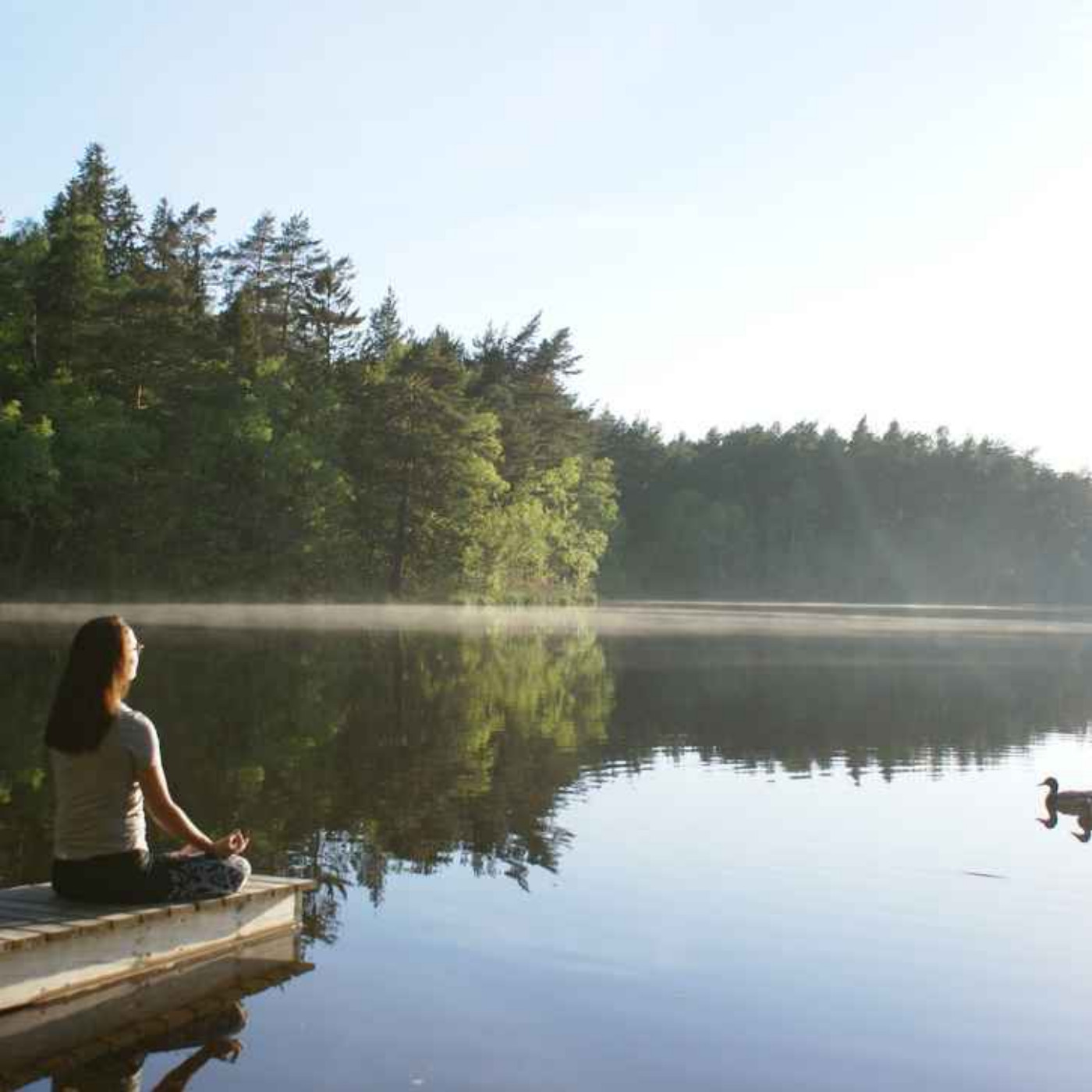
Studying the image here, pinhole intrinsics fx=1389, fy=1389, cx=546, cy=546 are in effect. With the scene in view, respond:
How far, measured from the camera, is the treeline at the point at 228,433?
5434cm

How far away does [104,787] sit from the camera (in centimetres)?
722

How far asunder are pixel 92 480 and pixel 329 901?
48329 mm

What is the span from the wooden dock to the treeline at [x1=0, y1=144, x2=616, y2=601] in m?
45.6

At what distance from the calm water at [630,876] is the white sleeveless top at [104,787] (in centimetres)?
120

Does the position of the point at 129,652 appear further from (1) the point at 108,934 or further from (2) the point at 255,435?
(2) the point at 255,435

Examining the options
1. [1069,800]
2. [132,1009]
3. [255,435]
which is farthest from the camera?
[255,435]

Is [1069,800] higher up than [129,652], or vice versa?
[129,652]

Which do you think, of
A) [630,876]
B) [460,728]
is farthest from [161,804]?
[460,728]

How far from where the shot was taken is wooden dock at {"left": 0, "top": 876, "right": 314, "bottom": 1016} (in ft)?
21.8

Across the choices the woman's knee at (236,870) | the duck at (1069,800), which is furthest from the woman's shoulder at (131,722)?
the duck at (1069,800)

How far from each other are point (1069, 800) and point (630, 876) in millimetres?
5666

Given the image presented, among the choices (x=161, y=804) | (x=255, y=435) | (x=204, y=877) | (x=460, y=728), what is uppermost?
(x=255, y=435)

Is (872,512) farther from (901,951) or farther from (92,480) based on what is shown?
(901,951)

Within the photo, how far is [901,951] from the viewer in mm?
8688
